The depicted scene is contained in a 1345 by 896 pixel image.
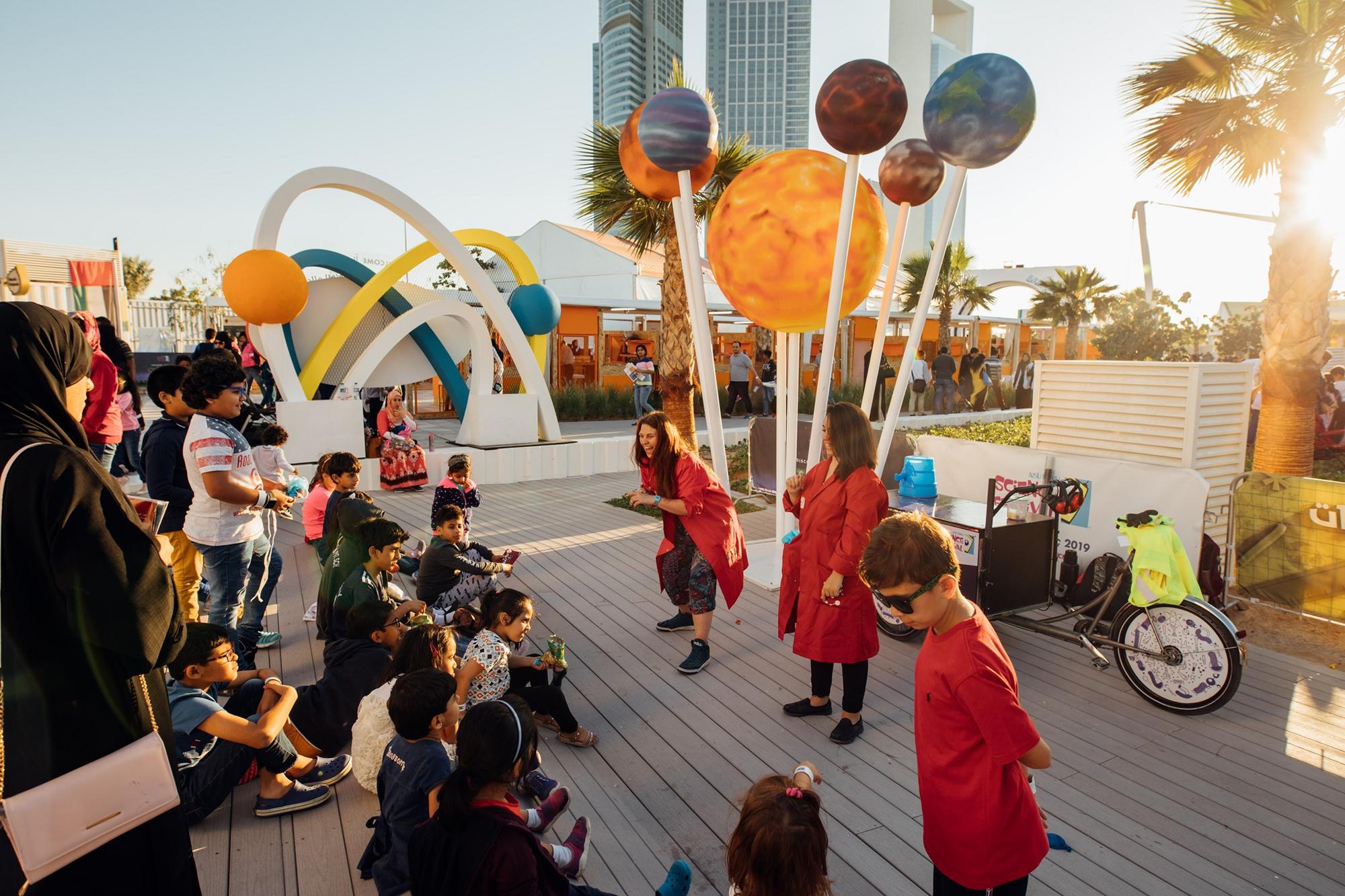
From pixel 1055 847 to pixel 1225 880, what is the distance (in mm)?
558

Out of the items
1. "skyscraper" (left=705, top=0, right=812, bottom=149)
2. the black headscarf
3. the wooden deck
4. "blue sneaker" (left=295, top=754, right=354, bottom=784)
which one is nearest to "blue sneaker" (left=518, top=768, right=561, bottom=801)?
the wooden deck

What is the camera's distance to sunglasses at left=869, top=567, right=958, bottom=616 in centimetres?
192

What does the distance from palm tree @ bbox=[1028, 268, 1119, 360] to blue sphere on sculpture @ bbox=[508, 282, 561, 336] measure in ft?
83.7

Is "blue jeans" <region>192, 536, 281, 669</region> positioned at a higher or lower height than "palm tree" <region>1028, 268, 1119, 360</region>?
lower

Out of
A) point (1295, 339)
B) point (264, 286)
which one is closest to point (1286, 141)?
point (1295, 339)

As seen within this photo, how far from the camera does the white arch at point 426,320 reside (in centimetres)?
1126

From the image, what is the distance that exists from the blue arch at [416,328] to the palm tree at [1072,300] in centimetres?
2620

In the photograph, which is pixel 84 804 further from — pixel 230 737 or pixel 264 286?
pixel 264 286

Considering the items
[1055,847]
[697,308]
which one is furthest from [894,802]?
[697,308]

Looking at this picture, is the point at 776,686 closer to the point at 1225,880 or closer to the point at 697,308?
the point at 1225,880

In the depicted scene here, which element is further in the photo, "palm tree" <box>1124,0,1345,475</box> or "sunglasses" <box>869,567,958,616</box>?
"palm tree" <box>1124,0,1345,475</box>

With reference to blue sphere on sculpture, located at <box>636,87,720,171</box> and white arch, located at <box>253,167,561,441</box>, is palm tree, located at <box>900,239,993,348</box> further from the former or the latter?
blue sphere on sculpture, located at <box>636,87,720,171</box>

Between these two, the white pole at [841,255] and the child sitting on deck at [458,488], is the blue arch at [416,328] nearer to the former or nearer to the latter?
the child sitting on deck at [458,488]

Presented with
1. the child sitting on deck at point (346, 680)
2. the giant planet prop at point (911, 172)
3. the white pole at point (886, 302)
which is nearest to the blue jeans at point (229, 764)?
the child sitting on deck at point (346, 680)
